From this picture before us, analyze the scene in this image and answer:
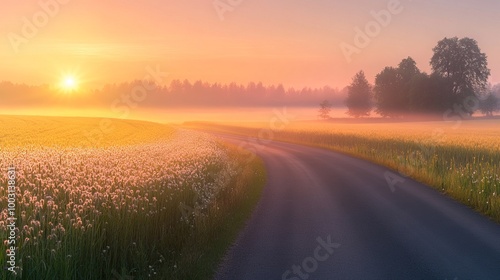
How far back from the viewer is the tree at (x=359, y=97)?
147750 mm

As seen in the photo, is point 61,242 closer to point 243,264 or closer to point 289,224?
point 243,264

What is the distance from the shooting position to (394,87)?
423 ft

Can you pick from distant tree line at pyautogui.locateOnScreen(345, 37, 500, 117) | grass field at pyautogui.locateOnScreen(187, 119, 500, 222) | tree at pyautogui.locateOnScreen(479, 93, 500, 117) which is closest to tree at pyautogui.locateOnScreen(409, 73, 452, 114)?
distant tree line at pyautogui.locateOnScreen(345, 37, 500, 117)

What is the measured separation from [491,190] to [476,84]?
99.7m

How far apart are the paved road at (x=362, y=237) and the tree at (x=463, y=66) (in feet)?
311

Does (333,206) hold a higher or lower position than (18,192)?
lower

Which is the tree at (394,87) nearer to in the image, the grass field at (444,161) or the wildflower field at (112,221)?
the grass field at (444,161)

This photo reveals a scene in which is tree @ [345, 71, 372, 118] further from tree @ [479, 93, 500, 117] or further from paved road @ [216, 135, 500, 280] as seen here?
paved road @ [216, 135, 500, 280]

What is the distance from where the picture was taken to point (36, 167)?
12906 millimetres

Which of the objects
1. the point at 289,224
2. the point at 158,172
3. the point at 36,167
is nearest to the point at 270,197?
the point at 289,224

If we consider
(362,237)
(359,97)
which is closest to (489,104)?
(359,97)

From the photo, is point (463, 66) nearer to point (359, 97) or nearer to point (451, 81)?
point (451, 81)

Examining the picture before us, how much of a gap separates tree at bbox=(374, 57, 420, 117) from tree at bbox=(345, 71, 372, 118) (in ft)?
47.0

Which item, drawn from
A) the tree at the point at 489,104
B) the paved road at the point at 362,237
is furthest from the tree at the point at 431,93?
the paved road at the point at 362,237
